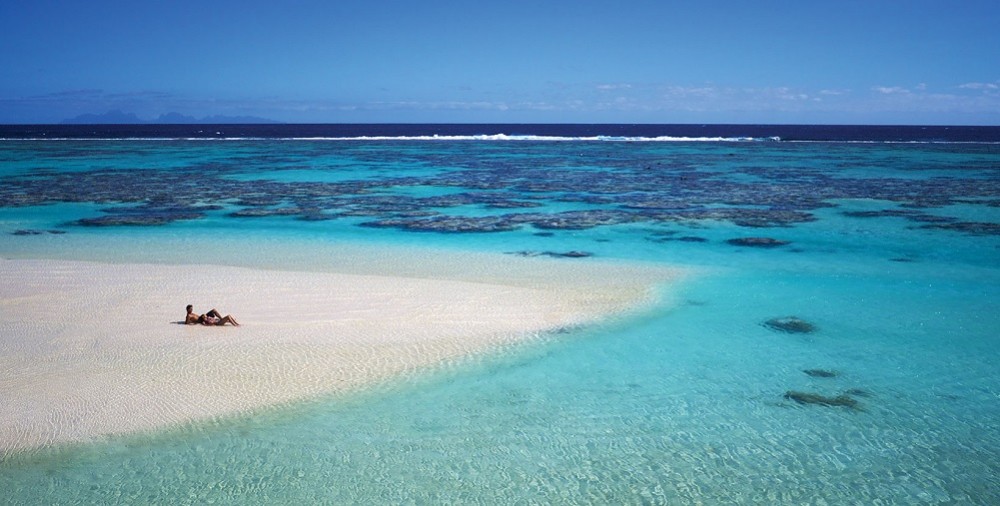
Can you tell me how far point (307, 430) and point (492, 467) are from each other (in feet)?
6.74

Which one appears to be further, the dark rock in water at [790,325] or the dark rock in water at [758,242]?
the dark rock in water at [758,242]

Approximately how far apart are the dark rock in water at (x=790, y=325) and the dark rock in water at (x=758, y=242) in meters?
6.58

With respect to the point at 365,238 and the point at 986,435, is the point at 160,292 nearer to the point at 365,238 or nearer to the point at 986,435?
the point at 365,238

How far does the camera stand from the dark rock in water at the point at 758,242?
17531 mm

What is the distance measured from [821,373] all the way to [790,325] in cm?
221

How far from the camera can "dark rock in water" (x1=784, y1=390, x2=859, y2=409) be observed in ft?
25.7

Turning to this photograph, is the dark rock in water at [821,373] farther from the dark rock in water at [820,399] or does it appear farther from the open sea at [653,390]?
the dark rock in water at [820,399]

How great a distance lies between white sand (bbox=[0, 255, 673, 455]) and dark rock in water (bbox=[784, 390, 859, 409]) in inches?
145

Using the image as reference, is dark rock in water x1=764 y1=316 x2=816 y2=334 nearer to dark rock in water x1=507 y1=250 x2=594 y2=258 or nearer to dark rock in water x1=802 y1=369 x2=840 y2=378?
dark rock in water x1=802 y1=369 x2=840 y2=378

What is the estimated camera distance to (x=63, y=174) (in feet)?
123

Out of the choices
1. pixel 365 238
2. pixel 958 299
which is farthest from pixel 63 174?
pixel 958 299

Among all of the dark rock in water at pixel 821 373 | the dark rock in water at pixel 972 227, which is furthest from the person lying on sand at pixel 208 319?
the dark rock in water at pixel 972 227

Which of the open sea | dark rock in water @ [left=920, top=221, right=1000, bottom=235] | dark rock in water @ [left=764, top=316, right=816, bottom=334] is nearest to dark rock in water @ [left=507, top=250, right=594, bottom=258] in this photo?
the open sea

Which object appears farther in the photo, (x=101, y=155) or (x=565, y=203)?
(x=101, y=155)
